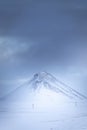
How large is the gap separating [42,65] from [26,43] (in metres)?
0.35

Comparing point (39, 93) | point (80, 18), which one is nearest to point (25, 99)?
point (39, 93)

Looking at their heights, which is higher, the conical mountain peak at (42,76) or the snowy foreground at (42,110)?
the conical mountain peak at (42,76)

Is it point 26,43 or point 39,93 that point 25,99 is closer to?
point 39,93

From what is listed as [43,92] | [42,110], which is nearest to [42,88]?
[43,92]

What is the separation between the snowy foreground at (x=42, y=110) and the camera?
5.43 m

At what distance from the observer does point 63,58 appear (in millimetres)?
5613

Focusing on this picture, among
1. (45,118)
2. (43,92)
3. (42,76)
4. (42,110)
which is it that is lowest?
(45,118)

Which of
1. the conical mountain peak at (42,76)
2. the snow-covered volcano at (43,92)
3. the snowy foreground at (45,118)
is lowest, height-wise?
the snowy foreground at (45,118)

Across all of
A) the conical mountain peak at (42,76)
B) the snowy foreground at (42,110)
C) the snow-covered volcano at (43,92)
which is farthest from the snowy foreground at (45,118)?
the conical mountain peak at (42,76)

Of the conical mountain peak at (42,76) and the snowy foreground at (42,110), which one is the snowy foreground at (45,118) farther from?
the conical mountain peak at (42,76)

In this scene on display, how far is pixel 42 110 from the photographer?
5.49m

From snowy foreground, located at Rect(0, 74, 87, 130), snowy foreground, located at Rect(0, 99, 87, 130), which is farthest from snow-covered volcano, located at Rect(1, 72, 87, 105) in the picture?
snowy foreground, located at Rect(0, 99, 87, 130)

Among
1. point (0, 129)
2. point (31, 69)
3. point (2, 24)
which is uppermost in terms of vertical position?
point (2, 24)

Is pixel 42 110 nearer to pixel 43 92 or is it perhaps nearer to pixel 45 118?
pixel 45 118
